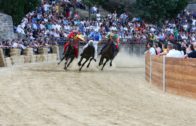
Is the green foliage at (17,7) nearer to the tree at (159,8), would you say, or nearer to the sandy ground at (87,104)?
the tree at (159,8)

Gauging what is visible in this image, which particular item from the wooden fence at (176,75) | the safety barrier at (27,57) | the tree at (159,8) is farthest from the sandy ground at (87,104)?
the tree at (159,8)

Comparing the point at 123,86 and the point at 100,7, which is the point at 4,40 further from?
the point at 100,7

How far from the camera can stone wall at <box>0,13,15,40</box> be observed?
3328cm

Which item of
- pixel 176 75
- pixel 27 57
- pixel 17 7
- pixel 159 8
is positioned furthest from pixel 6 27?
pixel 159 8

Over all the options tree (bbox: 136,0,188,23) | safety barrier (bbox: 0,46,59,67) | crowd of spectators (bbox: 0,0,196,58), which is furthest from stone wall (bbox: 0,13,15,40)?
tree (bbox: 136,0,188,23)

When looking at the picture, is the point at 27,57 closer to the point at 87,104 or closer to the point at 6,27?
the point at 6,27

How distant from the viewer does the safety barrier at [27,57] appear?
92.3 feet

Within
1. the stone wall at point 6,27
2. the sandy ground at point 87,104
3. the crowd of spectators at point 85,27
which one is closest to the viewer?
the sandy ground at point 87,104

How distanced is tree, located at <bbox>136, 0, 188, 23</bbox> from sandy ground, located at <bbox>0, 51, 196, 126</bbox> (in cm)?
3235

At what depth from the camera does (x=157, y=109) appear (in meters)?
12.9

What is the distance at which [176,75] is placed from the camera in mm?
16266

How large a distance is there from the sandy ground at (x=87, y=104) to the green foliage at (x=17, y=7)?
16.9 m

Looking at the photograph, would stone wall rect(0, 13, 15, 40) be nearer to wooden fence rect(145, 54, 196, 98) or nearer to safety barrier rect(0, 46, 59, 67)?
safety barrier rect(0, 46, 59, 67)

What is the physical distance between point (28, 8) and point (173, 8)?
17.9 metres
